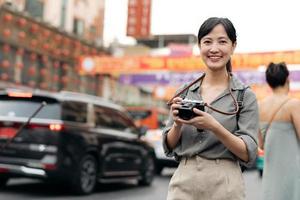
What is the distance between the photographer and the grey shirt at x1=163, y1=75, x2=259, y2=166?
2396 mm

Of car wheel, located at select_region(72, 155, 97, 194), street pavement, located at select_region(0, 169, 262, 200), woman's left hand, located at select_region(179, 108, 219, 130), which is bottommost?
street pavement, located at select_region(0, 169, 262, 200)

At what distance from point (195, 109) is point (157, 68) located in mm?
23665

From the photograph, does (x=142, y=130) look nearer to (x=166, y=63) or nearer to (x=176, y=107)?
(x=176, y=107)

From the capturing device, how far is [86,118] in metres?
9.57

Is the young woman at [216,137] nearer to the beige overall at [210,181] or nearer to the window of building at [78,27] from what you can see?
the beige overall at [210,181]

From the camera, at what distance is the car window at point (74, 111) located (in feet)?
29.4

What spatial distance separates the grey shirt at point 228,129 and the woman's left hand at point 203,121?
0.43 feet

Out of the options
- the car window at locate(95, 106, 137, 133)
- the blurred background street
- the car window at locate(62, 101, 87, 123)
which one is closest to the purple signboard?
the blurred background street

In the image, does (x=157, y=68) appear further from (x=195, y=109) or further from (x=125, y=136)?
(x=195, y=109)

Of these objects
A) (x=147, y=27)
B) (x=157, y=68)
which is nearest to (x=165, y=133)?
(x=147, y=27)

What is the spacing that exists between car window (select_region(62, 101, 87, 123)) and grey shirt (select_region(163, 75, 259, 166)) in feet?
21.4

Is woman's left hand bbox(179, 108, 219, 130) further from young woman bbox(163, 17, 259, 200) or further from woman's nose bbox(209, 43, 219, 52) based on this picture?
woman's nose bbox(209, 43, 219, 52)

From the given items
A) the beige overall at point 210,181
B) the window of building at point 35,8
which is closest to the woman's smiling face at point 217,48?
the beige overall at point 210,181

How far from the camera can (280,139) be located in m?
3.90
